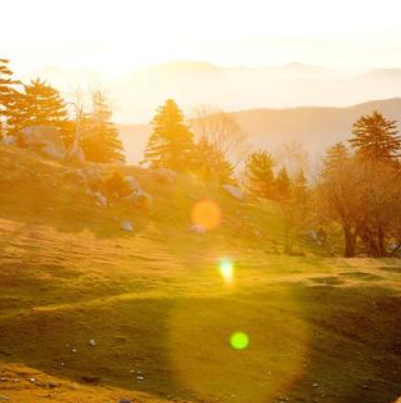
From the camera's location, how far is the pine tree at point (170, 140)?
7981cm

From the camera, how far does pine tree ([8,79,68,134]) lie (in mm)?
73500

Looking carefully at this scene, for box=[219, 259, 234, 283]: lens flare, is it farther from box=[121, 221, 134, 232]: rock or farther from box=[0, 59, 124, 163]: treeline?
box=[0, 59, 124, 163]: treeline

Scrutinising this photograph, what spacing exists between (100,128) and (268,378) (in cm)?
6721

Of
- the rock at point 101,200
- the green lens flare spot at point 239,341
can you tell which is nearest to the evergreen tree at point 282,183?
the rock at point 101,200

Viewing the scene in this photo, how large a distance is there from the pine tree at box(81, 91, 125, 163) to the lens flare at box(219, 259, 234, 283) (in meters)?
45.6

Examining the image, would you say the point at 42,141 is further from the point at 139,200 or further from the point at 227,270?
the point at 227,270

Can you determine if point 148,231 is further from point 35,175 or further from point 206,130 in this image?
point 206,130

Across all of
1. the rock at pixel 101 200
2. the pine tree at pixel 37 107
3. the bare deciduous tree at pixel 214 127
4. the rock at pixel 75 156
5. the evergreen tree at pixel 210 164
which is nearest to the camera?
the rock at pixel 101 200

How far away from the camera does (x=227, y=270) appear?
34.2 meters

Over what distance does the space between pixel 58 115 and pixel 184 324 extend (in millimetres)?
60484

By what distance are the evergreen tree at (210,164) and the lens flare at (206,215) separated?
15877 mm

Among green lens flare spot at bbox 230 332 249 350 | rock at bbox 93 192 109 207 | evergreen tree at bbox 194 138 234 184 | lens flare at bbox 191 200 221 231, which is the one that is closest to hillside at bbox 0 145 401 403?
green lens flare spot at bbox 230 332 249 350

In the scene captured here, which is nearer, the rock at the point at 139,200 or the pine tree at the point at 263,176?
the rock at the point at 139,200

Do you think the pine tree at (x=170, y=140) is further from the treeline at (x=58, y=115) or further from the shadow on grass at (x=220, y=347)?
the shadow on grass at (x=220, y=347)
